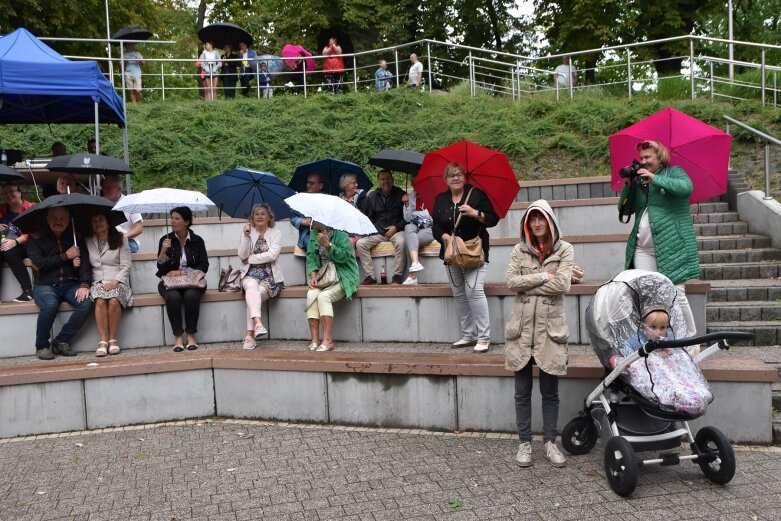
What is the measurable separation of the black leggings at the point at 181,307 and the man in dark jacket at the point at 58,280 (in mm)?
868

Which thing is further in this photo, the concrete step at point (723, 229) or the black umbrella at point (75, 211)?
the concrete step at point (723, 229)

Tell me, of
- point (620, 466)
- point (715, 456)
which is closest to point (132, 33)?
point (620, 466)

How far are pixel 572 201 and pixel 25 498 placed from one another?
7674mm

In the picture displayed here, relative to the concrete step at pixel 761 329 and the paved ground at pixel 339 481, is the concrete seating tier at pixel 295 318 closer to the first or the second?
the concrete step at pixel 761 329

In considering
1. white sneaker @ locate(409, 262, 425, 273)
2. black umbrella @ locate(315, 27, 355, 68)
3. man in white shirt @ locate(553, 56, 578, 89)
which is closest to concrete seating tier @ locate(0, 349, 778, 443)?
white sneaker @ locate(409, 262, 425, 273)

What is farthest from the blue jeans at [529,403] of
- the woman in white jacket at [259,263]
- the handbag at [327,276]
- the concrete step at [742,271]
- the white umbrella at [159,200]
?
the white umbrella at [159,200]

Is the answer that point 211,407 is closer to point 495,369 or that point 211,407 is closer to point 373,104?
point 495,369

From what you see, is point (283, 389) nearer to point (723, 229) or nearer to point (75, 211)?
point (75, 211)

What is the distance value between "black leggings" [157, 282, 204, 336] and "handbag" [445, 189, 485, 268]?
2.86 meters

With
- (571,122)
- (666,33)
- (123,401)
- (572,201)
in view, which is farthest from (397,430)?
(666,33)

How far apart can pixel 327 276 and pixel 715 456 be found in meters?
4.34

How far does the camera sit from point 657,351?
512 cm

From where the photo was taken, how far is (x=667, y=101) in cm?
1470

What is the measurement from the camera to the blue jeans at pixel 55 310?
26.0 feet
